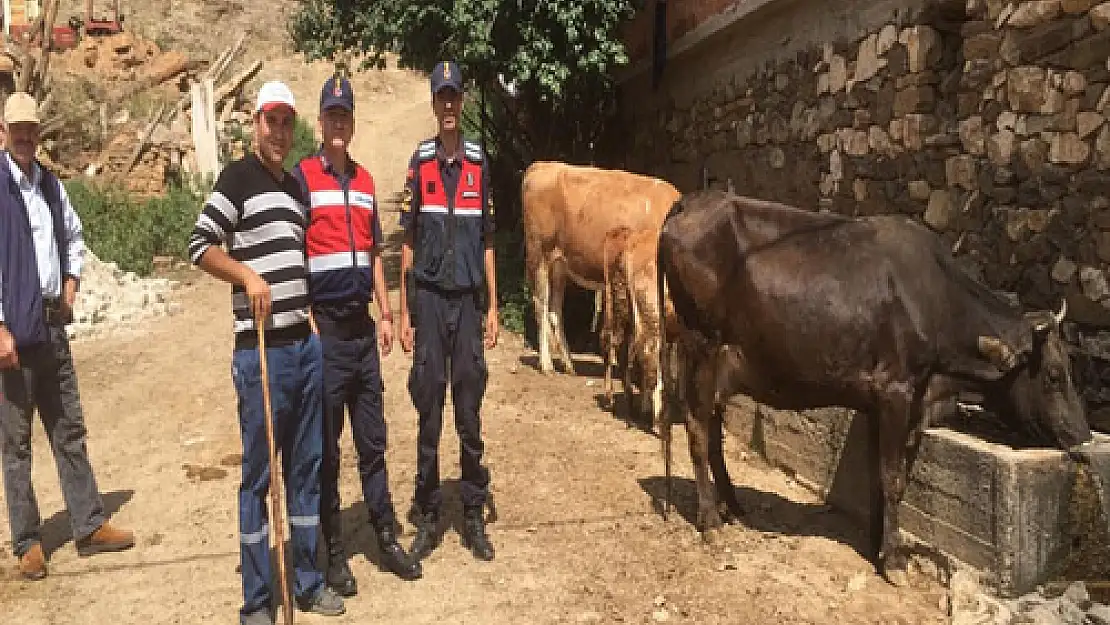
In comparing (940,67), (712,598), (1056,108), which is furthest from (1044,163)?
(712,598)

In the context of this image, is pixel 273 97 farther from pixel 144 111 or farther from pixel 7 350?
pixel 144 111

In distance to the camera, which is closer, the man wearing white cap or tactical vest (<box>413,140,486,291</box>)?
the man wearing white cap

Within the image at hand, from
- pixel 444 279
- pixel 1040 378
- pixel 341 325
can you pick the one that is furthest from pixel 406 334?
pixel 1040 378

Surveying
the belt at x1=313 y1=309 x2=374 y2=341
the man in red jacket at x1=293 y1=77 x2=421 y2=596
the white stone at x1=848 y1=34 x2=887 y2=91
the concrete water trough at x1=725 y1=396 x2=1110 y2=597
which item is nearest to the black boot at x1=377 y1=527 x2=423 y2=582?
the man in red jacket at x1=293 y1=77 x2=421 y2=596

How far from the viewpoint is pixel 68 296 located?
488 cm

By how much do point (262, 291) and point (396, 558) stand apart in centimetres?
158

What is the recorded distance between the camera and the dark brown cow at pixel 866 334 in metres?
4.34

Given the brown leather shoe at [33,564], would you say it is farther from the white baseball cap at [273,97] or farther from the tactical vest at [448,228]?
the white baseball cap at [273,97]

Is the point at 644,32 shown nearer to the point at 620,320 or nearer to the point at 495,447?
the point at 620,320

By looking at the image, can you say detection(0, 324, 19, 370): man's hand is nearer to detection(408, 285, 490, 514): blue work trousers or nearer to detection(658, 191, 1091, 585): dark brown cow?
detection(408, 285, 490, 514): blue work trousers

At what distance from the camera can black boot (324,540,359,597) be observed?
→ 14.0 feet

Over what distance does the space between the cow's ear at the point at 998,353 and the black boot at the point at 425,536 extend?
9.50ft

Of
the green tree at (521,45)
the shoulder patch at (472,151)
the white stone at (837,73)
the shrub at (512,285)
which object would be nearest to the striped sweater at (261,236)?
the shoulder patch at (472,151)

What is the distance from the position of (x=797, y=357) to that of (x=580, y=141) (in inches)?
317
